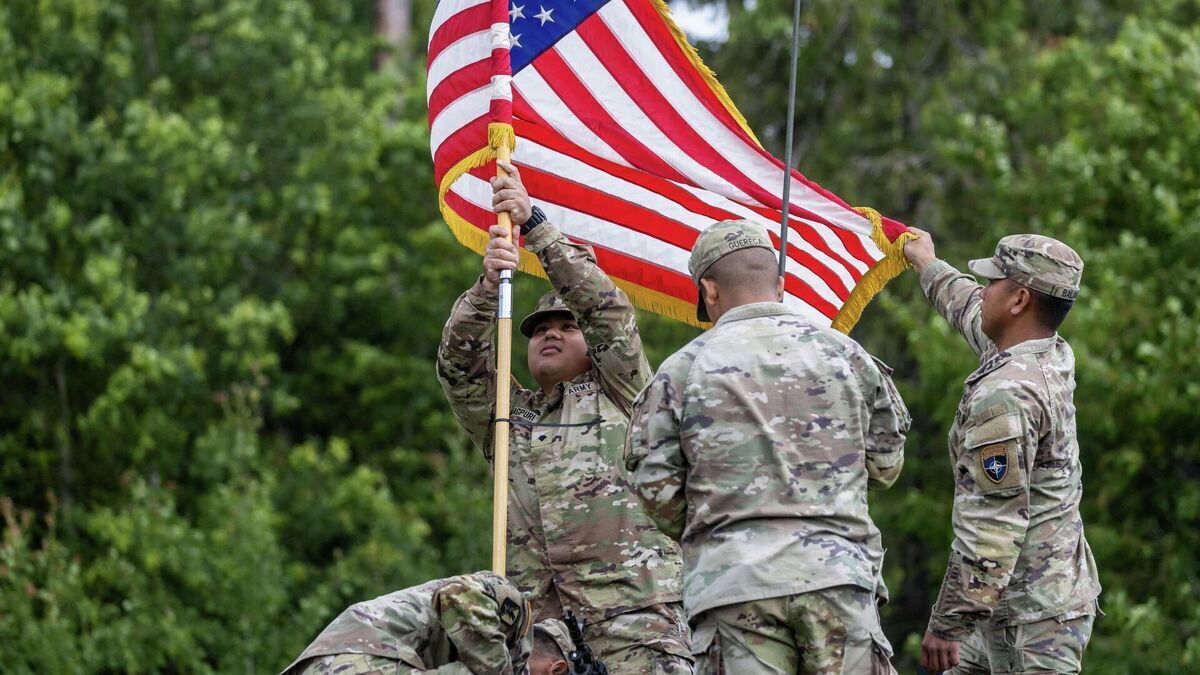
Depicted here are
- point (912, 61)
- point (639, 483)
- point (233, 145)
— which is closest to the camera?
point (639, 483)

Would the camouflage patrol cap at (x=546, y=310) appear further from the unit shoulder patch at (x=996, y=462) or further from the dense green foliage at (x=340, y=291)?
the dense green foliage at (x=340, y=291)

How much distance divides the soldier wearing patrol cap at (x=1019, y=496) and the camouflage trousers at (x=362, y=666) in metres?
1.71

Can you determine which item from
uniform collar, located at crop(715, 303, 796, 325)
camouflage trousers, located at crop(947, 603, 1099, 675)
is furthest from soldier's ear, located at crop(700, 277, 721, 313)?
camouflage trousers, located at crop(947, 603, 1099, 675)

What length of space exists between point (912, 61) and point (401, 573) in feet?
33.6

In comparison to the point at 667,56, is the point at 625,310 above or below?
below

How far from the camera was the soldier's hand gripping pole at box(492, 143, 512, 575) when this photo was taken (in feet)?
21.7

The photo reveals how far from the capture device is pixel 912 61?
24344 mm

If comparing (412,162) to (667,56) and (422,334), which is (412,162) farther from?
(667,56)

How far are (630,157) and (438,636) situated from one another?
2.53 meters

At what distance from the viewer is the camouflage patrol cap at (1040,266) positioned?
6660mm

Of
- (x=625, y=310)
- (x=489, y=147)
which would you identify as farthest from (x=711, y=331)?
(x=489, y=147)

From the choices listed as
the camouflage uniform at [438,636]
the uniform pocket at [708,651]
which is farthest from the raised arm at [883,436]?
the camouflage uniform at [438,636]

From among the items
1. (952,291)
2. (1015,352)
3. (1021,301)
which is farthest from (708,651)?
(952,291)

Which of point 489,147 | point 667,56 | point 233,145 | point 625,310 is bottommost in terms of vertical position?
point 625,310
